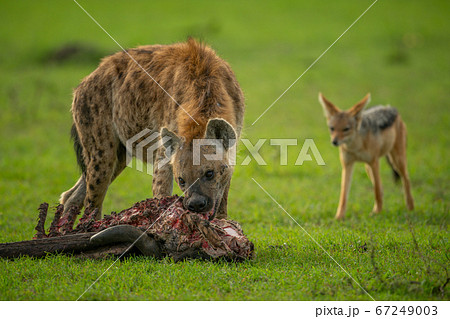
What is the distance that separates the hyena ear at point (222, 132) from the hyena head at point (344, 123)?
13.0 feet

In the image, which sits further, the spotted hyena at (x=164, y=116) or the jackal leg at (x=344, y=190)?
the jackal leg at (x=344, y=190)

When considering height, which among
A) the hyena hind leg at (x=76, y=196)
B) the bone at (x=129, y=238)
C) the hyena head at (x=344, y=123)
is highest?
the hyena head at (x=344, y=123)

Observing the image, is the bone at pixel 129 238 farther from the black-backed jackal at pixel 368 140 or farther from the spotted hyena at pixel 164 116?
the black-backed jackal at pixel 368 140

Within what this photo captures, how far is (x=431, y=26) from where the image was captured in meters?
27.8

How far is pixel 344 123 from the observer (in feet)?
29.9

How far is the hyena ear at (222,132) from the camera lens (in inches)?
203


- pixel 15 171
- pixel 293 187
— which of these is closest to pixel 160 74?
pixel 293 187

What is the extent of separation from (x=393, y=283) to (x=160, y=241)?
212 centimetres

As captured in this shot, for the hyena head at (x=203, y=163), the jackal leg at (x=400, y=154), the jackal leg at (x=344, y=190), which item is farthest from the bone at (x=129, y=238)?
the jackal leg at (x=400, y=154)

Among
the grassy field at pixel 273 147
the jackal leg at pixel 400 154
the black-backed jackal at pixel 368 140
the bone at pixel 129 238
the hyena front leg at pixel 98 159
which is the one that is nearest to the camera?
the grassy field at pixel 273 147

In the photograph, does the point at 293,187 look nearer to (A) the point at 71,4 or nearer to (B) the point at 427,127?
(B) the point at 427,127

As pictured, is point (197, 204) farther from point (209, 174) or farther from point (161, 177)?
point (161, 177)

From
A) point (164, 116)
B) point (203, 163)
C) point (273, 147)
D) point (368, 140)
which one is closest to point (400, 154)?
point (368, 140)

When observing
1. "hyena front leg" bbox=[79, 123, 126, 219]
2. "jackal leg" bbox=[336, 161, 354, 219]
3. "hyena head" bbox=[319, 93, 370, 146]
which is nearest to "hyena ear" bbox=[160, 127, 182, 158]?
"hyena front leg" bbox=[79, 123, 126, 219]
